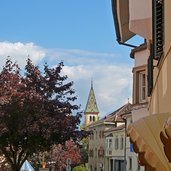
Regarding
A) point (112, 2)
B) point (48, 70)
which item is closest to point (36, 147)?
point (48, 70)

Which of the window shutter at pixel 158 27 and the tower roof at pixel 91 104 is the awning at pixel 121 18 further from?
the tower roof at pixel 91 104

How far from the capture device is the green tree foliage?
2431 cm

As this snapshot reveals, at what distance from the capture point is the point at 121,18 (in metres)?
17.2

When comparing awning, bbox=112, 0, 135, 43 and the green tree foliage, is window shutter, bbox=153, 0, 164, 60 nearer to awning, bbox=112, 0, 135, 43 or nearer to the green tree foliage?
awning, bbox=112, 0, 135, 43

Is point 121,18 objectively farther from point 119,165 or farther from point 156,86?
point 119,165

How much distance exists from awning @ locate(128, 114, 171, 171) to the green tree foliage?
17248 mm

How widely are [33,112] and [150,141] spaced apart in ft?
60.9

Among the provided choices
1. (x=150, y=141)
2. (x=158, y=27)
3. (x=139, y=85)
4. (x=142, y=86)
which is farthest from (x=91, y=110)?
(x=150, y=141)

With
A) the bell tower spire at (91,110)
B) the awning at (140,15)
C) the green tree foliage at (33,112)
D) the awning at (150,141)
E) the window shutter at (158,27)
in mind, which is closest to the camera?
the awning at (150,141)

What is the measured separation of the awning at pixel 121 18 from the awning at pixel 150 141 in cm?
867

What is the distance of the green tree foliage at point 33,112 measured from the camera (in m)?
24.3

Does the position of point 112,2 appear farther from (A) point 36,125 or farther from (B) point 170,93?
(A) point 36,125

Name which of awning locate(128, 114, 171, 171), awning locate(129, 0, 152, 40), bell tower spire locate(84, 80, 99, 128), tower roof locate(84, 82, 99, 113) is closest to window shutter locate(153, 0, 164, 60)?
awning locate(129, 0, 152, 40)

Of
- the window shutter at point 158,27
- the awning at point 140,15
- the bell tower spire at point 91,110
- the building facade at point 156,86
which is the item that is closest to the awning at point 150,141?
the building facade at point 156,86
